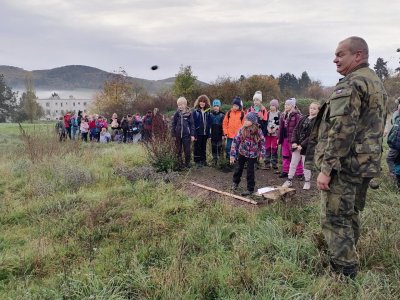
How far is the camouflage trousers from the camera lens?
9.84 ft

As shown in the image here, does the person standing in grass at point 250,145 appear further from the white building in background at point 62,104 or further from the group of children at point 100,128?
the white building in background at point 62,104

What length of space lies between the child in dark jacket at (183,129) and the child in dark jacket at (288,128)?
87.7 inches

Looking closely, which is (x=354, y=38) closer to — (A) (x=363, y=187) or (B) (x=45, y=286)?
(A) (x=363, y=187)

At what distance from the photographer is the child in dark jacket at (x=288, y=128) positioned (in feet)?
24.2

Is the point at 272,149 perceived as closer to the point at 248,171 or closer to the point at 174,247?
the point at 248,171

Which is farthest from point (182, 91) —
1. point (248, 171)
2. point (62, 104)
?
point (62, 104)

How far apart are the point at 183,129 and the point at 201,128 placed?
1.71ft

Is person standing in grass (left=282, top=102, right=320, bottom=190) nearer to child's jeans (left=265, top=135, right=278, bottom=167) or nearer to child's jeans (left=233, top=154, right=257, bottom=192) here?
child's jeans (left=233, top=154, right=257, bottom=192)

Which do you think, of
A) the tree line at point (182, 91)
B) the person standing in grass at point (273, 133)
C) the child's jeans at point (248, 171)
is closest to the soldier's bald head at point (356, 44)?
the child's jeans at point (248, 171)

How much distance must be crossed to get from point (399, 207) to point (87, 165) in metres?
7.06

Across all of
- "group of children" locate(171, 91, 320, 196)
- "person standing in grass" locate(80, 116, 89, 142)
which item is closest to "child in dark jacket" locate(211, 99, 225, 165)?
"group of children" locate(171, 91, 320, 196)

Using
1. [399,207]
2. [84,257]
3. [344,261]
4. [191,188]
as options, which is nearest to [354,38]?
[344,261]

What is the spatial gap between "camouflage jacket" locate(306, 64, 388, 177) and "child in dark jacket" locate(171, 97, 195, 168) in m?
5.75

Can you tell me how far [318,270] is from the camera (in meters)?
3.36
